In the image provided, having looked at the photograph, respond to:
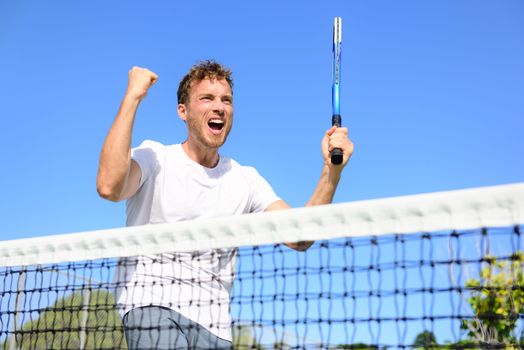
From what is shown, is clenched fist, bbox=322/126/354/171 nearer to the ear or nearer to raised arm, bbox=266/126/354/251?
raised arm, bbox=266/126/354/251

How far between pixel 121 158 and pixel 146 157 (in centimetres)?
30

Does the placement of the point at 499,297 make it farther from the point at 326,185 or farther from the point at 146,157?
the point at 146,157

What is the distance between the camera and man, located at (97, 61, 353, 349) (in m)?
3.36

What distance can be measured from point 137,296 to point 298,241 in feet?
2.78

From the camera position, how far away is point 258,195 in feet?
13.5

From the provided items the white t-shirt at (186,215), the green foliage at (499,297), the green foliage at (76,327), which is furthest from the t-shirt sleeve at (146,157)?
the green foliage at (499,297)

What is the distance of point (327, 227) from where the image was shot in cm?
329

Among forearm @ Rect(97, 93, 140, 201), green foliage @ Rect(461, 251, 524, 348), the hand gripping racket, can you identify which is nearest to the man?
forearm @ Rect(97, 93, 140, 201)

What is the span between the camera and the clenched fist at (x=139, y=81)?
12.1 feet

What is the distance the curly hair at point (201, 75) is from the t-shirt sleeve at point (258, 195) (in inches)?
23.4

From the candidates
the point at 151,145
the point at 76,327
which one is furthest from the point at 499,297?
the point at 151,145

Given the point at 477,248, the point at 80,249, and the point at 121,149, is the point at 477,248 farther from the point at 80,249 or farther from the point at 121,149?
the point at 80,249

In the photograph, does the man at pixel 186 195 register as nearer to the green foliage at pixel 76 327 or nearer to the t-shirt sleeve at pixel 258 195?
the t-shirt sleeve at pixel 258 195

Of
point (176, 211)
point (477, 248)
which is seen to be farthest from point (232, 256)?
point (477, 248)
